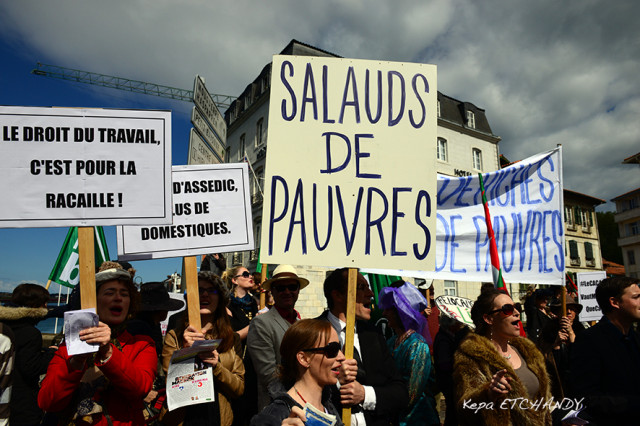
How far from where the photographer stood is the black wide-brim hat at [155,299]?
363cm

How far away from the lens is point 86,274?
207cm

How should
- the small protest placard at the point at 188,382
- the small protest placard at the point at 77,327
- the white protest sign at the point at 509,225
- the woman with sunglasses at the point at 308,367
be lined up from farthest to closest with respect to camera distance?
the white protest sign at the point at 509,225
the small protest placard at the point at 188,382
the woman with sunglasses at the point at 308,367
the small protest placard at the point at 77,327

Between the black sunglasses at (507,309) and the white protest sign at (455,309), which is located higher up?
the black sunglasses at (507,309)

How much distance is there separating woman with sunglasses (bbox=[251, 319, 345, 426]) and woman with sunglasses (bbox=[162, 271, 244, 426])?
0.63 metres

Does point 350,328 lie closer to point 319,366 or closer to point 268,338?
point 319,366

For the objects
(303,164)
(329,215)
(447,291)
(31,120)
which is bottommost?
(447,291)

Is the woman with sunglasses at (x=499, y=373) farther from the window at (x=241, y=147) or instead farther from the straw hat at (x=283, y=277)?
the window at (x=241, y=147)

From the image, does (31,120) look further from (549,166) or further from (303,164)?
(549,166)

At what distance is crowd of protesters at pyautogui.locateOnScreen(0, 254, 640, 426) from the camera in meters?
2.09

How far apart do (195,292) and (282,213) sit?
737 millimetres

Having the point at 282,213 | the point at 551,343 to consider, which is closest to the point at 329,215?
the point at 282,213

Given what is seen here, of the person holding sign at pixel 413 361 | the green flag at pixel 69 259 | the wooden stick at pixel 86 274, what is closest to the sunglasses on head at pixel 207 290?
the wooden stick at pixel 86 274

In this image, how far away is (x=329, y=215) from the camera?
8.36ft

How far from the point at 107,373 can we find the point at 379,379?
1577mm
